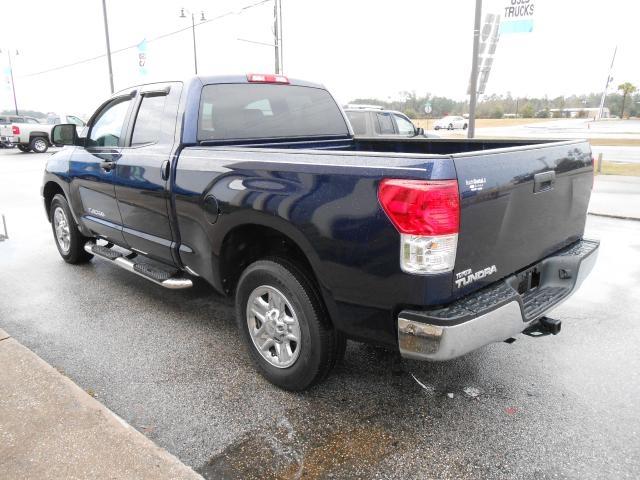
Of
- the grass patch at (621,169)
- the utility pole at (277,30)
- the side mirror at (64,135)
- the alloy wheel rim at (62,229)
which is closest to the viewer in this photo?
the side mirror at (64,135)

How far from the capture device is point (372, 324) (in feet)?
8.89

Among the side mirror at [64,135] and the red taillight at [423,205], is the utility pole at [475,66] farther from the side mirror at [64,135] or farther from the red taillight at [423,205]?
the red taillight at [423,205]

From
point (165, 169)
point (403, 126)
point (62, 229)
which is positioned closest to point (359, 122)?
point (403, 126)

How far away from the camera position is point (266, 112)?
422cm

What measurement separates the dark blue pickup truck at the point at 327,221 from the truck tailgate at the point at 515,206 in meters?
0.01

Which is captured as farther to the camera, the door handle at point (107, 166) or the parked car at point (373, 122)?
the parked car at point (373, 122)

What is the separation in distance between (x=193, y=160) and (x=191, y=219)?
0.41 m

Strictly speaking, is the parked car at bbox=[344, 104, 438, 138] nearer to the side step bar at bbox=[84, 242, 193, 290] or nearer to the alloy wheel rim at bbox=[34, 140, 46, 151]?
the side step bar at bbox=[84, 242, 193, 290]

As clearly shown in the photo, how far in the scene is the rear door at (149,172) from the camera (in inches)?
153

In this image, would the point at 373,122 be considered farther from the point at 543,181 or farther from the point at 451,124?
the point at 451,124

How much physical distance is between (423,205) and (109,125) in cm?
365

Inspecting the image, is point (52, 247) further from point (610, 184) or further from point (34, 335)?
point (610, 184)

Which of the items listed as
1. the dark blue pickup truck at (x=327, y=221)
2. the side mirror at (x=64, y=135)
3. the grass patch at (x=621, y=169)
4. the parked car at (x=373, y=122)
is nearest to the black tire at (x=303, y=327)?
the dark blue pickup truck at (x=327, y=221)

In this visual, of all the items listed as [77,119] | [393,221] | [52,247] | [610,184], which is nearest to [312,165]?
[393,221]
